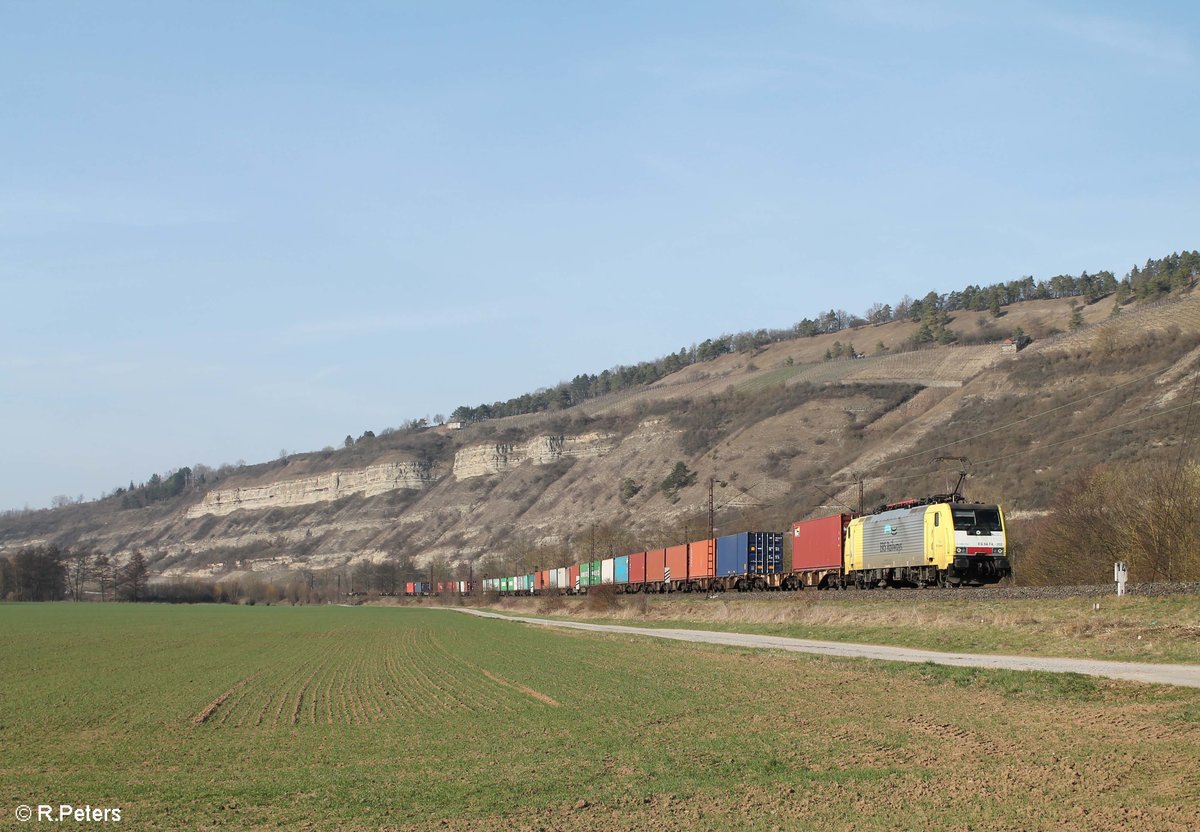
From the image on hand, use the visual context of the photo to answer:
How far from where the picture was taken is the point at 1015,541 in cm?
6594

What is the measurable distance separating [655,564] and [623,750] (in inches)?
2646

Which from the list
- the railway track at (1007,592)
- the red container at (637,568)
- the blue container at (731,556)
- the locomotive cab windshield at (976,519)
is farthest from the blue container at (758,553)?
the locomotive cab windshield at (976,519)

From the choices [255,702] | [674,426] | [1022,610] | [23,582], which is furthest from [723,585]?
[23,582]

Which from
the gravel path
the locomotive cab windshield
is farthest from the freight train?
the gravel path

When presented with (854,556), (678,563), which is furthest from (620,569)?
(854,556)

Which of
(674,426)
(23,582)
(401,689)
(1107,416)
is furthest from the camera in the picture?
(674,426)

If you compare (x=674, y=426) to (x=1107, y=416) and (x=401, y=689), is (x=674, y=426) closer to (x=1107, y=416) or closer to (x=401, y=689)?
(x=1107, y=416)

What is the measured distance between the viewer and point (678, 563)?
77.9m

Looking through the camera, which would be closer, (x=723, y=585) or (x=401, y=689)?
(x=401, y=689)

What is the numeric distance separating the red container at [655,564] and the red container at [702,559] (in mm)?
5752

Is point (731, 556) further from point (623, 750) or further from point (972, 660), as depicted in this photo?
point (623, 750)

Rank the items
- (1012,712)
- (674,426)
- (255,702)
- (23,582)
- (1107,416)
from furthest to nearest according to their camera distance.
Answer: (674,426)
(23,582)
(1107,416)
(255,702)
(1012,712)

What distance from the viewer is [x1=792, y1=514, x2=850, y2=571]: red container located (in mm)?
55844

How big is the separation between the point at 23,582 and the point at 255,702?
533 feet
